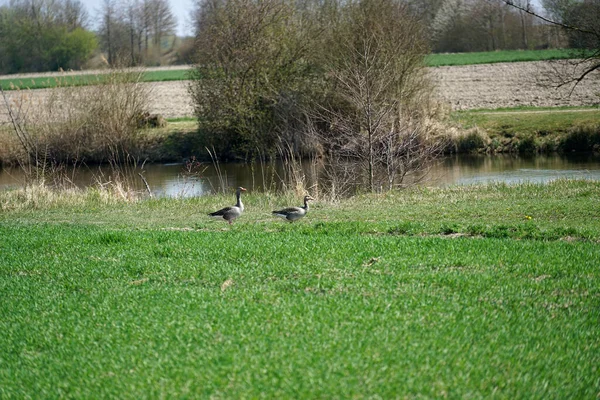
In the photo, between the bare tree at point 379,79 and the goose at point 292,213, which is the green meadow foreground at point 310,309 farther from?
the bare tree at point 379,79

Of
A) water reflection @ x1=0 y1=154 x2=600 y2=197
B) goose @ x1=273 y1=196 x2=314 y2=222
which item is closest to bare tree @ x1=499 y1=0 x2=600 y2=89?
water reflection @ x1=0 y1=154 x2=600 y2=197

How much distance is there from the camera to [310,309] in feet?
26.4

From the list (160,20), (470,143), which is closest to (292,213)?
(470,143)

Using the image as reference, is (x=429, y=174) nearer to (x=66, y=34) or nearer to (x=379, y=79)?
(x=379, y=79)

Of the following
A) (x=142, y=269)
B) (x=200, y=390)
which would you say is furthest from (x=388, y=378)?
(x=142, y=269)

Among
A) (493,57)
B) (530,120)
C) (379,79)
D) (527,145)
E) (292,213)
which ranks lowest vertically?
(292,213)

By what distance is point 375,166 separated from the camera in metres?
25.1

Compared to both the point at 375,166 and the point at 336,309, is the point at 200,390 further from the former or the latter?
the point at 375,166

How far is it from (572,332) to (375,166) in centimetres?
1819

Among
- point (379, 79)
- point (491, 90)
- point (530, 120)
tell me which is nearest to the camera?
point (379, 79)

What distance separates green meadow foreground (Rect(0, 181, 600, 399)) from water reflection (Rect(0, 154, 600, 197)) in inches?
480

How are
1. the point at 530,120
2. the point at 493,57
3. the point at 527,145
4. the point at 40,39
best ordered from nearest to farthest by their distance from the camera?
the point at 527,145 < the point at 530,120 < the point at 493,57 < the point at 40,39

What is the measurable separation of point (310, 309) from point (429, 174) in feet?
70.7

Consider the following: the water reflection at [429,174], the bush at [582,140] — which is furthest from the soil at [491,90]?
the water reflection at [429,174]
